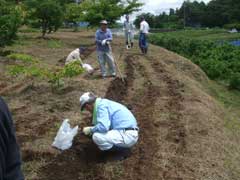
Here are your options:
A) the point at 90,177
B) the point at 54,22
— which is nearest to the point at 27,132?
the point at 90,177

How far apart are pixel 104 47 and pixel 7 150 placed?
1256 cm

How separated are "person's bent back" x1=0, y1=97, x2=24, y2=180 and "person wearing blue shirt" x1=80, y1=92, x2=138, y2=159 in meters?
4.64

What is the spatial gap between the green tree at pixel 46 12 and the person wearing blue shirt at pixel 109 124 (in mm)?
20476

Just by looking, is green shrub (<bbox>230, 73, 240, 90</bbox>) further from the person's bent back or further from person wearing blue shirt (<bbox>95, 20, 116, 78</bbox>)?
the person's bent back

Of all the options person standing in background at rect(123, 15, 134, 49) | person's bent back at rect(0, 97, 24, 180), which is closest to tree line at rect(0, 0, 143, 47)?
person standing in background at rect(123, 15, 134, 49)

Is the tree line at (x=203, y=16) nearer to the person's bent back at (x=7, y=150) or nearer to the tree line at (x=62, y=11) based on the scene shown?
the tree line at (x=62, y=11)

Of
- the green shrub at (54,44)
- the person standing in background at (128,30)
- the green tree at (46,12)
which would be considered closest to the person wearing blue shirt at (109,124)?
the person standing in background at (128,30)

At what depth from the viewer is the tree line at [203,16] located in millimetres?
71375

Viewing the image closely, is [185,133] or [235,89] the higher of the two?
[185,133]

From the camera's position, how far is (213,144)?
8797 millimetres

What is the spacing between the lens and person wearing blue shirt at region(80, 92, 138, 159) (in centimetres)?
724

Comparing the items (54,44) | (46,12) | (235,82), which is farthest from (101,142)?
(46,12)

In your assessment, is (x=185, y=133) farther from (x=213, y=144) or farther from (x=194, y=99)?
(x=194, y=99)

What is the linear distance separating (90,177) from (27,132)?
98.8 inches
